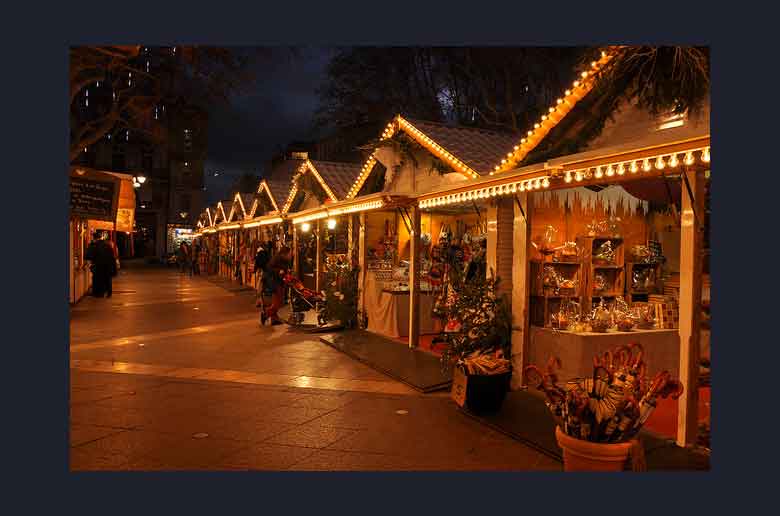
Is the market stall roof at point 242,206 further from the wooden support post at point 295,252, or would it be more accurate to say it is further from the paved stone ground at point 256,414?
the paved stone ground at point 256,414

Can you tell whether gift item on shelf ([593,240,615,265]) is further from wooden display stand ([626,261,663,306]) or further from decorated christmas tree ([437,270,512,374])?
decorated christmas tree ([437,270,512,374])

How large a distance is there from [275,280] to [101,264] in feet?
28.4

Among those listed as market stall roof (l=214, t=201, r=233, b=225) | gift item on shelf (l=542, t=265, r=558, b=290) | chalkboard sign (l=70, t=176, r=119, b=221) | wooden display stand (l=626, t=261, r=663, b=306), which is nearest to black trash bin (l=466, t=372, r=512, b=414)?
gift item on shelf (l=542, t=265, r=558, b=290)

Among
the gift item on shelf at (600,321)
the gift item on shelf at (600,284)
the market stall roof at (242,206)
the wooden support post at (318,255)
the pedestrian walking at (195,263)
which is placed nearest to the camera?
the gift item on shelf at (600,321)

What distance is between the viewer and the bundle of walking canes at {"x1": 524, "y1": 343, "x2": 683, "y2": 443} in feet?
11.2

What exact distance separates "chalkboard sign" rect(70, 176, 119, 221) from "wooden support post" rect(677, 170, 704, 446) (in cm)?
1024

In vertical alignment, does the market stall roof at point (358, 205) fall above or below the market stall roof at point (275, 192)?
below

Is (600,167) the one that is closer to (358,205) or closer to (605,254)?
(605,254)

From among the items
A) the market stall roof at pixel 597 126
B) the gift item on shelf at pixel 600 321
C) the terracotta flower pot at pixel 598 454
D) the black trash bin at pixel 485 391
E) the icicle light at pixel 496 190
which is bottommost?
the black trash bin at pixel 485 391

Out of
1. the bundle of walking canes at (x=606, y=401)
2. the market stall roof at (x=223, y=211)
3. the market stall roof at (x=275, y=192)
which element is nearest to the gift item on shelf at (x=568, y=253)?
the bundle of walking canes at (x=606, y=401)

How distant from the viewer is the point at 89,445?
4.85 metres

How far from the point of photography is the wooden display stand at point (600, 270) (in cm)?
719

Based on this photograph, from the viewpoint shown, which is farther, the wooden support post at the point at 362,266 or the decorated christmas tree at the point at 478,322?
the wooden support post at the point at 362,266

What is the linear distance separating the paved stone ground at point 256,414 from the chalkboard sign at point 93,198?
99.0 inches
